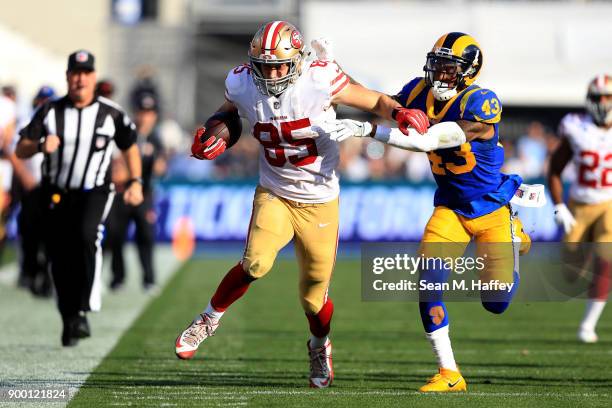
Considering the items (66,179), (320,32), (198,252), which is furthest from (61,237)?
(320,32)

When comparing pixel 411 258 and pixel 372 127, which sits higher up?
pixel 372 127

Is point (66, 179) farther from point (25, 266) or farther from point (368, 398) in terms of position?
point (25, 266)

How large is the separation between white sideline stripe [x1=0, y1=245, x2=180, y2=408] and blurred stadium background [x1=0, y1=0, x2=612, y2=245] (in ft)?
11.6

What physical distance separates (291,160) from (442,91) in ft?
2.79

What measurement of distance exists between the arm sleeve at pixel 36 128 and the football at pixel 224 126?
155 cm

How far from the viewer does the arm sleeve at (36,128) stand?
7617mm

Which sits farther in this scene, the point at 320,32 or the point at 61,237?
the point at 320,32

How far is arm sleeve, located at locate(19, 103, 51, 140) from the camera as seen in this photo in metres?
7.62

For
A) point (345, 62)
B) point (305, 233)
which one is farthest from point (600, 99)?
point (345, 62)

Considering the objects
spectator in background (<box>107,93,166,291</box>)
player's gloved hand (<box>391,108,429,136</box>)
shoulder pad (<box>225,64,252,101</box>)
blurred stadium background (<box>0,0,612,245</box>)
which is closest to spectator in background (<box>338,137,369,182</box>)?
blurred stadium background (<box>0,0,612,245</box>)

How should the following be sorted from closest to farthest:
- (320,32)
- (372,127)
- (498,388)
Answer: (372,127) < (498,388) < (320,32)

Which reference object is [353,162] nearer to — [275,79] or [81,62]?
[81,62]

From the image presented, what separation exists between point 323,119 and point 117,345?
8.73ft

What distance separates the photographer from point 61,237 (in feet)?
25.6
